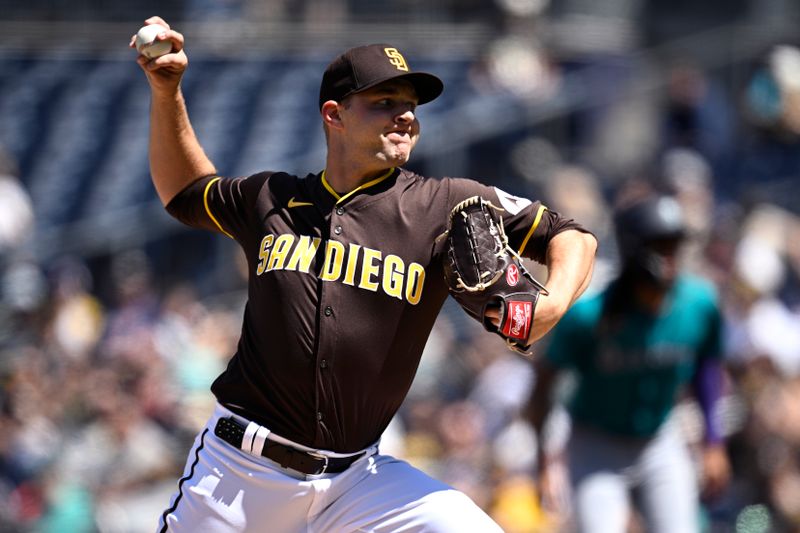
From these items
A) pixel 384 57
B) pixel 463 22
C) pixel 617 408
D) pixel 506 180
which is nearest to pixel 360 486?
pixel 384 57

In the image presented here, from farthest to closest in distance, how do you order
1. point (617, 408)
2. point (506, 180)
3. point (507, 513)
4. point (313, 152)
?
point (313, 152) < point (506, 180) < point (507, 513) < point (617, 408)

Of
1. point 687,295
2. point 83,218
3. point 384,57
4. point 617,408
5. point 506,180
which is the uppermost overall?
point 384,57

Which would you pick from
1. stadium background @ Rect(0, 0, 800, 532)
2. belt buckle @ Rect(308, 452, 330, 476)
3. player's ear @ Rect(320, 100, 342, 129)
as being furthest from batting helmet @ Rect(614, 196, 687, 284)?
belt buckle @ Rect(308, 452, 330, 476)

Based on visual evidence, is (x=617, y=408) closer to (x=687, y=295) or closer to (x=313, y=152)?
(x=687, y=295)

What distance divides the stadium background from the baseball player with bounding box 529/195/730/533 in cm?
148

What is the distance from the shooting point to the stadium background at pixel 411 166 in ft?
29.5

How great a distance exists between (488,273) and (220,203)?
1108mm

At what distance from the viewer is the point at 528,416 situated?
593 cm

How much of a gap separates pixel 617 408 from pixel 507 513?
8.01ft

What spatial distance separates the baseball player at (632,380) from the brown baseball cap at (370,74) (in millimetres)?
1914

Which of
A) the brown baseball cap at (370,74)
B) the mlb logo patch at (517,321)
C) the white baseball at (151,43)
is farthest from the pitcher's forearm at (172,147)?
the mlb logo patch at (517,321)

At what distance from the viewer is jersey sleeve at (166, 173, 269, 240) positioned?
423 centimetres

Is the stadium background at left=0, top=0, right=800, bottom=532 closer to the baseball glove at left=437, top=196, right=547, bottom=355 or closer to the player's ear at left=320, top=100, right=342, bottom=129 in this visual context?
the player's ear at left=320, top=100, right=342, bottom=129

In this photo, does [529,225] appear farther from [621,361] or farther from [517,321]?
[621,361]
